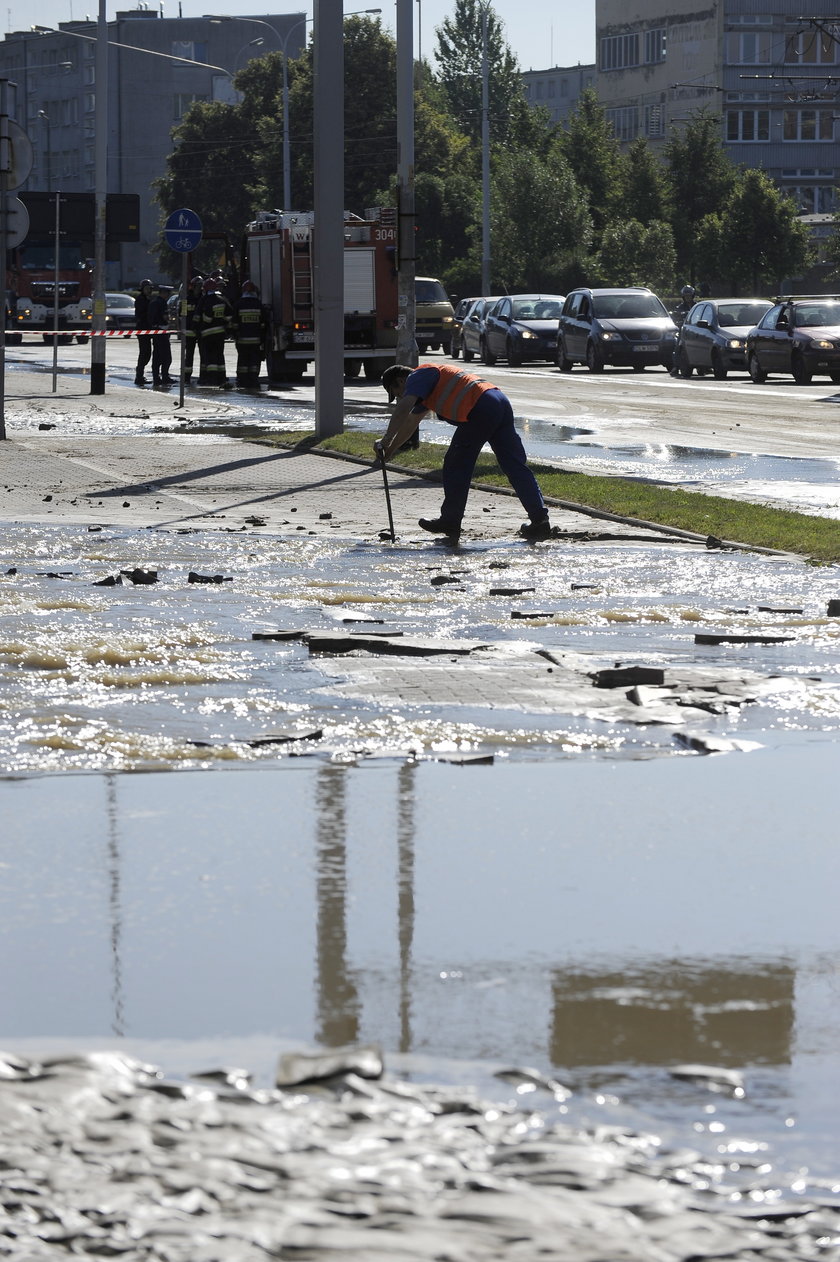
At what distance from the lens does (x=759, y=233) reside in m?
72.8

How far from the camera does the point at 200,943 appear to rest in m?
5.05

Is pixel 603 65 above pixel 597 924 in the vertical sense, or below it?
above

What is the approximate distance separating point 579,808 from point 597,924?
1.21 m

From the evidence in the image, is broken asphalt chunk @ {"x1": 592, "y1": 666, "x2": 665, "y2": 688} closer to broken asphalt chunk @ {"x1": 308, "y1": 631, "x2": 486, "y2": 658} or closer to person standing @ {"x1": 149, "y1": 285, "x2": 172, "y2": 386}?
broken asphalt chunk @ {"x1": 308, "y1": 631, "x2": 486, "y2": 658}

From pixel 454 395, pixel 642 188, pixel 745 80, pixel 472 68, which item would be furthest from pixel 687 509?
pixel 472 68

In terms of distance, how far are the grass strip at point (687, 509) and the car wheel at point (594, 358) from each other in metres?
21.2

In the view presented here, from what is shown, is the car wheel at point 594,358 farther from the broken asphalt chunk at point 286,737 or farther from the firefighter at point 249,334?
the broken asphalt chunk at point 286,737

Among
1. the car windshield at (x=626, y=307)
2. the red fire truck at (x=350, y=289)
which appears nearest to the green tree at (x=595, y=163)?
the car windshield at (x=626, y=307)

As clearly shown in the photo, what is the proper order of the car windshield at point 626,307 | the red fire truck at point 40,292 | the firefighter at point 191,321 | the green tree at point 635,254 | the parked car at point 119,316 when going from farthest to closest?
the parked car at point 119,316, the green tree at point 635,254, the red fire truck at point 40,292, the car windshield at point 626,307, the firefighter at point 191,321

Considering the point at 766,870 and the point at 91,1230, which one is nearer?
the point at 91,1230

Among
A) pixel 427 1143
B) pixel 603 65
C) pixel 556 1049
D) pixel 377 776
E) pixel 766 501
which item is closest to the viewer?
pixel 427 1143

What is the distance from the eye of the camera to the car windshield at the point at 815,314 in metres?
37.3

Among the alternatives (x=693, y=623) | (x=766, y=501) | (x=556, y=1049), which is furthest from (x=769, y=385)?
(x=556, y=1049)

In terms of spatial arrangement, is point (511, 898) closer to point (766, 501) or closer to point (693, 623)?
point (693, 623)
